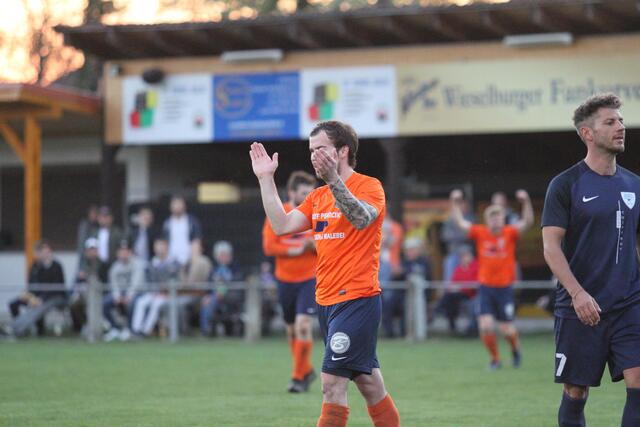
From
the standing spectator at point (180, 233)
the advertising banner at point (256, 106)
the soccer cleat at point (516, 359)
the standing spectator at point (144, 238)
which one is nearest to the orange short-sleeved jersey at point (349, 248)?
the soccer cleat at point (516, 359)

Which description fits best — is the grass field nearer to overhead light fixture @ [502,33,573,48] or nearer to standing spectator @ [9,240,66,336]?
standing spectator @ [9,240,66,336]

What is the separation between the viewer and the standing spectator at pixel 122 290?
2086 centimetres

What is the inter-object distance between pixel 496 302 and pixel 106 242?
9.09 metres

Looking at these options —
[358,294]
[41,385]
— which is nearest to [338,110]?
[41,385]

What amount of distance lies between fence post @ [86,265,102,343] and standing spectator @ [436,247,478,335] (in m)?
5.92

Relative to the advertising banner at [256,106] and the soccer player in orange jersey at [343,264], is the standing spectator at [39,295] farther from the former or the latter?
the soccer player in orange jersey at [343,264]

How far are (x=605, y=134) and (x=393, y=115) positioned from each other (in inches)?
604

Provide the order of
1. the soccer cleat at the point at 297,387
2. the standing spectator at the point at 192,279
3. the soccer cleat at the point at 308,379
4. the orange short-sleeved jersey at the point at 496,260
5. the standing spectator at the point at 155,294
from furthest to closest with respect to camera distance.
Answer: the standing spectator at the point at 155,294
the standing spectator at the point at 192,279
the orange short-sleeved jersey at the point at 496,260
the soccer cleat at the point at 308,379
the soccer cleat at the point at 297,387

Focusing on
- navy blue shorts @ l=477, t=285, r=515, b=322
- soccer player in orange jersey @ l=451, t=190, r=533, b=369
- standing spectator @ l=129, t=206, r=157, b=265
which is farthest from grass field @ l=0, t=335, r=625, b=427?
standing spectator @ l=129, t=206, r=157, b=265

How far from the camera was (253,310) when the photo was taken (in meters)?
20.2

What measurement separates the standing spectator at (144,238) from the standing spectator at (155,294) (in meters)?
0.60

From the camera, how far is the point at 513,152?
2567 centimetres

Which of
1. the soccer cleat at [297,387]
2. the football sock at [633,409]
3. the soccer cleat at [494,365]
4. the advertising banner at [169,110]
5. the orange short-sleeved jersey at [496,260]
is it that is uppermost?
the advertising banner at [169,110]

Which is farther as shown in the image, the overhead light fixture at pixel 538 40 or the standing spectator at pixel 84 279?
the standing spectator at pixel 84 279
